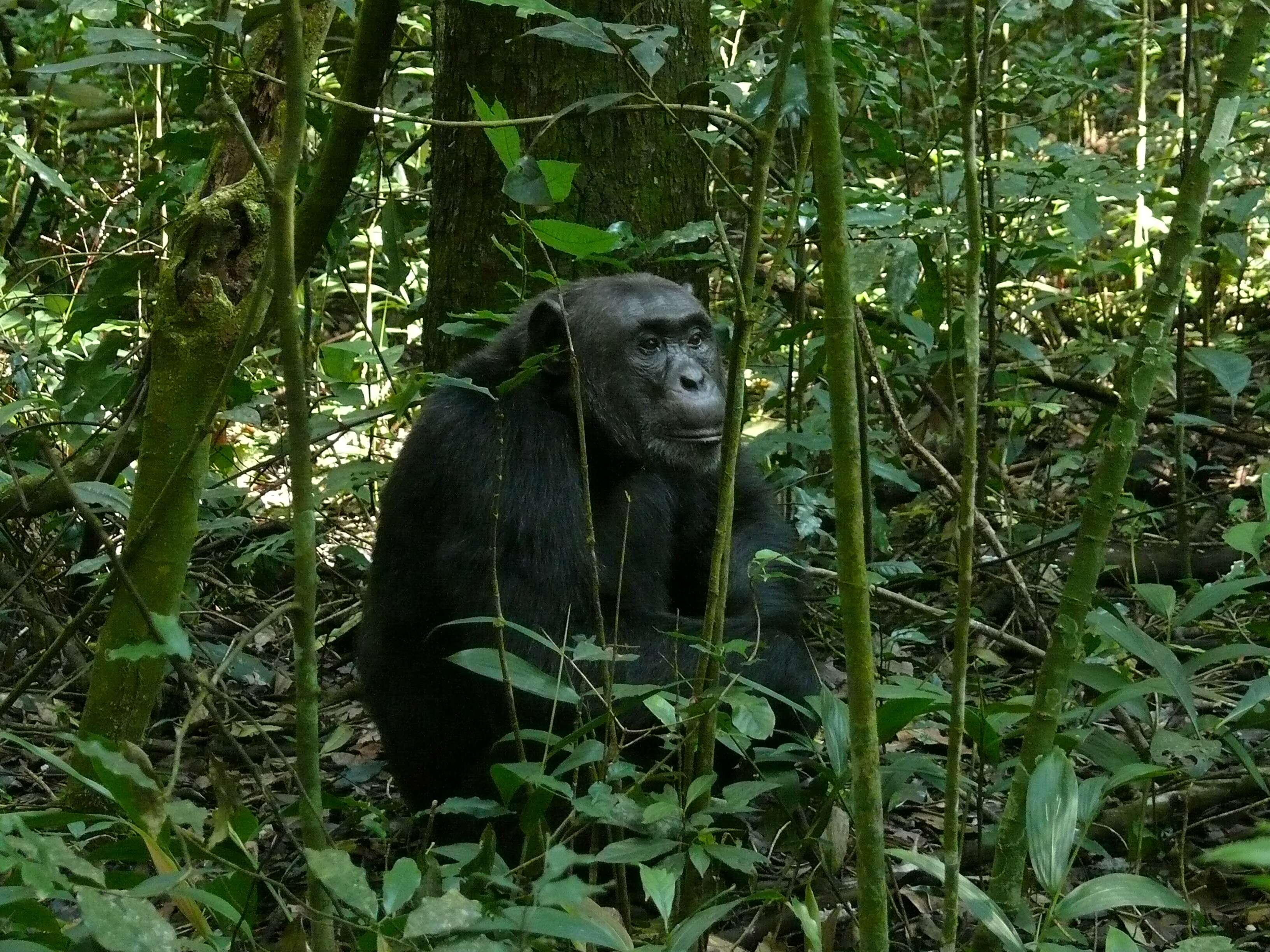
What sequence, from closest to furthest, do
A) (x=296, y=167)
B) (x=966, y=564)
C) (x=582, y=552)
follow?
(x=296, y=167) → (x=966, y=564) → (x=582, y=552)

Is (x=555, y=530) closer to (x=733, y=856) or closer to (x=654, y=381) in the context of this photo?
(x=654, y=381)

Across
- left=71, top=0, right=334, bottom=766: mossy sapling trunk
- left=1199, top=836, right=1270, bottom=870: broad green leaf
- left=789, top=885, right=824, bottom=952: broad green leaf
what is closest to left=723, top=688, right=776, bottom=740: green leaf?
left=789, top=885, right=824, bottom=952: broad green leaf

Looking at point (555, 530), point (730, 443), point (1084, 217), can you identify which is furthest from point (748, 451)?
point (730, 443)

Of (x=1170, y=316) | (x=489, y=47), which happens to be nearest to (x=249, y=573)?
(x=489, y=47)

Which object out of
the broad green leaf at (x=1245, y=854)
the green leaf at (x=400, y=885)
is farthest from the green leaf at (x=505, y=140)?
the broad green leaf at (x=1245, y=854)

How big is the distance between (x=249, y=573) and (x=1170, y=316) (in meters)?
4.68

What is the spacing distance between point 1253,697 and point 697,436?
7.26 feet

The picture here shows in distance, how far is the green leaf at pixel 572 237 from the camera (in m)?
3.49

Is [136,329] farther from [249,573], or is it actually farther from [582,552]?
[582,552]

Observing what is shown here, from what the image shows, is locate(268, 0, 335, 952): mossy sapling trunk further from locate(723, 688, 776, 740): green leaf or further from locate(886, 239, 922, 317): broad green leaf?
locate(886, 239, 922, 317): broad green leaf

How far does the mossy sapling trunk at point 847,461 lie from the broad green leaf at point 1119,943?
0.46 metres

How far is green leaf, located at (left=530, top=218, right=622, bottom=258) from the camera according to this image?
3490 millimetres

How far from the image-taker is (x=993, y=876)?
2.89m

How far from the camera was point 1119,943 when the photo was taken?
260 centimetres
